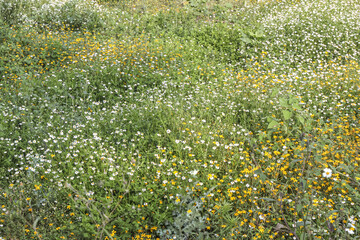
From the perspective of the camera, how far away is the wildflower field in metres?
3.12

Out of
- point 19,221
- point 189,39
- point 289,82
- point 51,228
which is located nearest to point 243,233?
point 51,228

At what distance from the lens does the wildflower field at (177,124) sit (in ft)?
10.3

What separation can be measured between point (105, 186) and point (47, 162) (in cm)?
89

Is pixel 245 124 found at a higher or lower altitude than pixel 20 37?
lower

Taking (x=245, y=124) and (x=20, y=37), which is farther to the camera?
(x=20, y=37)

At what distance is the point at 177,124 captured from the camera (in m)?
4.41

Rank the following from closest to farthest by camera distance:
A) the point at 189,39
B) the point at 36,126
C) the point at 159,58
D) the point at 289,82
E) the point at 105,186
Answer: the point at 105,186 → the point at 36,126 → the point at 289,82 → the point at 159,58 → the point at 189,39

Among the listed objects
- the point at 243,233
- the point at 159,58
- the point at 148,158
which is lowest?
the point at 243,233

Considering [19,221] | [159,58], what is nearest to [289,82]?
[159,58]

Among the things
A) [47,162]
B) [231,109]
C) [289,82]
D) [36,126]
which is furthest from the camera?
[289,82]

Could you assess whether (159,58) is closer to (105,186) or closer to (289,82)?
(289,82)

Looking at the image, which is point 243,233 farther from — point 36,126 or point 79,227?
point 36,126

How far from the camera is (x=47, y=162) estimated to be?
381cm

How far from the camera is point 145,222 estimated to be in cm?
320
